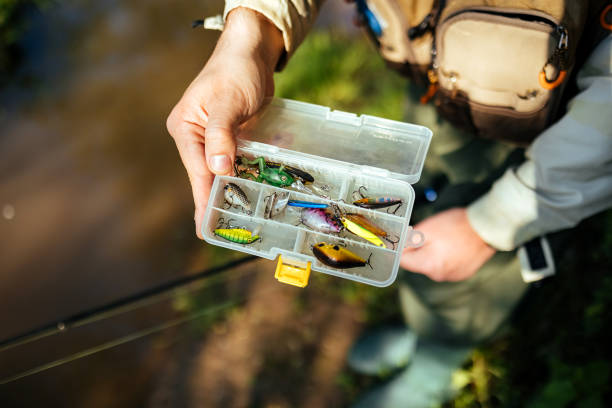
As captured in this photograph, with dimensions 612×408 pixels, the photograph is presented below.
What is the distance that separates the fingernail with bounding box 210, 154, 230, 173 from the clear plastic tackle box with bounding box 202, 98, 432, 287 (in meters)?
0.06

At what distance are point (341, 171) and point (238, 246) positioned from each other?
15.6 inches

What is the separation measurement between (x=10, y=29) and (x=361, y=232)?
379 centimetres

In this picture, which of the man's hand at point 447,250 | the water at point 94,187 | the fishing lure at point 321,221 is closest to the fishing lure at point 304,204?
the fishing lure at point 321,221

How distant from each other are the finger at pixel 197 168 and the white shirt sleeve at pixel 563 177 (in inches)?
37.1

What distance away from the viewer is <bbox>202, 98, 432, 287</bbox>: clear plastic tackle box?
1.33m

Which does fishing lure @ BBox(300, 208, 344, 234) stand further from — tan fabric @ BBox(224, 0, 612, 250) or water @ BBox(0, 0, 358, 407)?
water @ BBox(0, 0, 358, 407)

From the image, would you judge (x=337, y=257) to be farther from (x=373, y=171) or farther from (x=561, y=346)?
(x=561, y=346)

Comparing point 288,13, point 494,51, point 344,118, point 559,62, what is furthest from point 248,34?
point 559,62

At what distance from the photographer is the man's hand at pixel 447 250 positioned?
1580 millimetres

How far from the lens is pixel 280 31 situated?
1604 mm

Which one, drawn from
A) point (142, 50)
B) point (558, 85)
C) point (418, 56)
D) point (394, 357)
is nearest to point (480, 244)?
point (558, 85)

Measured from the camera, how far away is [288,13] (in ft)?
5.09

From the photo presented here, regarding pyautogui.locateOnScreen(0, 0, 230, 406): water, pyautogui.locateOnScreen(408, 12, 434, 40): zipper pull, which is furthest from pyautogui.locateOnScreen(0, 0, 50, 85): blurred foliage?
pyautogui.locateOnScreen(408, 12, 434, 40): zipper pull

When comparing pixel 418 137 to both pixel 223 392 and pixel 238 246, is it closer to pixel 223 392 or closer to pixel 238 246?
pixel 238 246
